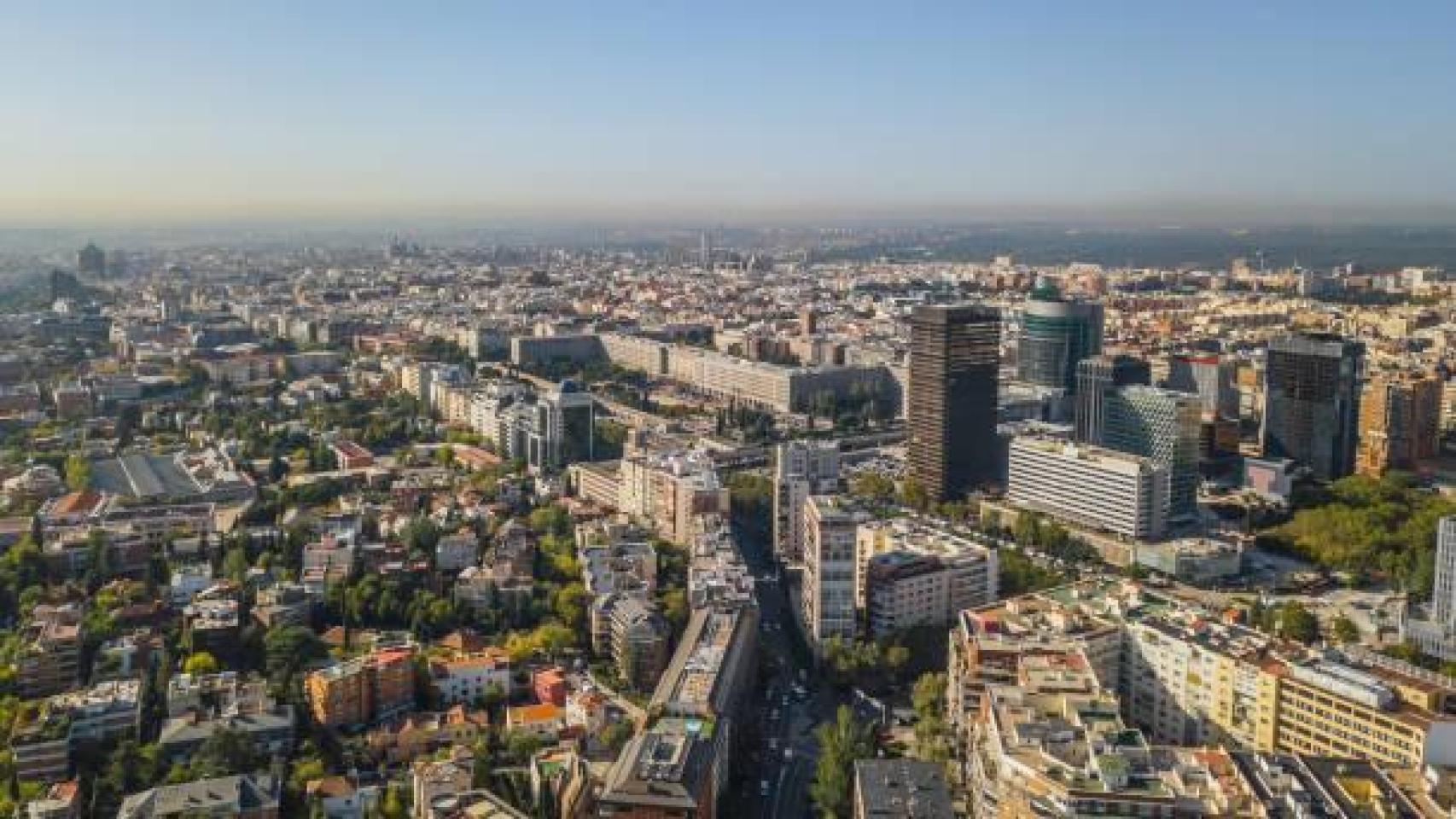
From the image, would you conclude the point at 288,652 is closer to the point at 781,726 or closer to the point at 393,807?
the point at 393,807

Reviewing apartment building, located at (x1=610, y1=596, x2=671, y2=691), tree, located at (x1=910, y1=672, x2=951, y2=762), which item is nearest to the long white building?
tree, located at (x1=910, y1=672, x2=951, y2=762)

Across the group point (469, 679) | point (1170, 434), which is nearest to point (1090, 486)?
point (1170, 434)

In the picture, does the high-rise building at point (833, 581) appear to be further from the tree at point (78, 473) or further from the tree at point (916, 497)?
the tree at point (78, 473)

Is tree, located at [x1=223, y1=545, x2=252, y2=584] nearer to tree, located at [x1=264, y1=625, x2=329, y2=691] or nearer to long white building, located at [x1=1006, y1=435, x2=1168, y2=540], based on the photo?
tree, located at [x1=264, y1=625, x2=329, y2=691]

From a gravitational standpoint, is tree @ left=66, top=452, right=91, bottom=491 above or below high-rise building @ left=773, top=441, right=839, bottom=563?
below

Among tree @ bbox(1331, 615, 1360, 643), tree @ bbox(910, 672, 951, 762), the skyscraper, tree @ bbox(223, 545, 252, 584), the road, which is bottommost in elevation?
the road

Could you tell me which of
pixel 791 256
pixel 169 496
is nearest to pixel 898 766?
pixel 169 496
